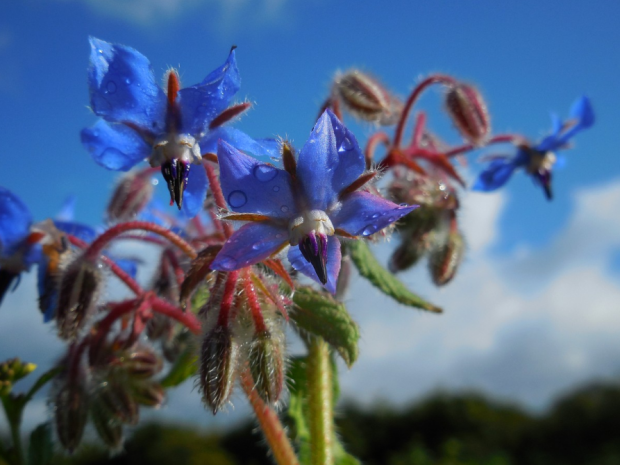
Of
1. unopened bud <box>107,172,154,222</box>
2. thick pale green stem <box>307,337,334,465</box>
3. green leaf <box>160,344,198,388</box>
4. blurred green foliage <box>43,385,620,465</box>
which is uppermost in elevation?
unopened bud <box>107,172,154,222</box>

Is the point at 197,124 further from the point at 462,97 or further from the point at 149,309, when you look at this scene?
the point at 462,97

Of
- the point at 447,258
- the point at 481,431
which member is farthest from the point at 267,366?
the point at 481,431

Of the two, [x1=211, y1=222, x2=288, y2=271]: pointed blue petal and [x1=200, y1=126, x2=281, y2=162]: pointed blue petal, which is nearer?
[x1=211, y1=222, x2=288, y2=271]: pointed blue petal

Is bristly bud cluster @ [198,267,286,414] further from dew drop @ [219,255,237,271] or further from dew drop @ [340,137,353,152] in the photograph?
dew drop @ [340,137,353,152]

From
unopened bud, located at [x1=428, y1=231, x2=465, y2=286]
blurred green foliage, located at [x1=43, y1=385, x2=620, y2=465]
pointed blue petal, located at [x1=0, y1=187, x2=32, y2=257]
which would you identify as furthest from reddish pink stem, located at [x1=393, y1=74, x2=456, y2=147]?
blurred green foliage, located at [x1=43, y1=385, x2=620, y2=465]

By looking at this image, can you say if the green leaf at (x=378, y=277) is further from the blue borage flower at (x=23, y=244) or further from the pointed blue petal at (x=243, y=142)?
the blue borage flower at (x=23, y=244)
